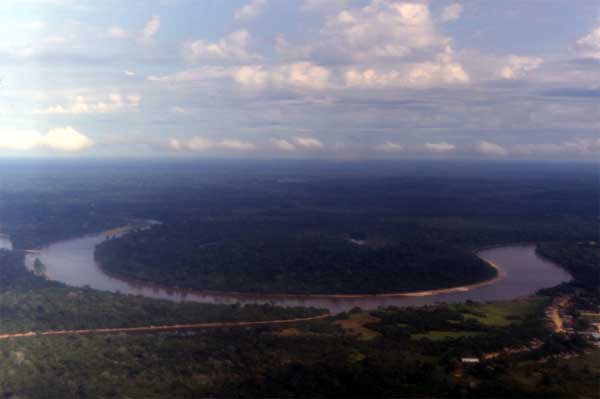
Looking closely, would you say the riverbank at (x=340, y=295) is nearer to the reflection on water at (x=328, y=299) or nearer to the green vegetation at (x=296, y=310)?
the reflection on water at (x=328, y=299)

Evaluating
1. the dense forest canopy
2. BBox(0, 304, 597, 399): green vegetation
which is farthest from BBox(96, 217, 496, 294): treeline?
BBox(0, 304, 597, 399): green vegetation

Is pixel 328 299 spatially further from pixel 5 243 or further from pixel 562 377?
pixel 5 243

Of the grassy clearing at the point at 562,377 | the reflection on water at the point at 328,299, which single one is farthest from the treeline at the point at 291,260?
the grassy clearing at the point at 562,377

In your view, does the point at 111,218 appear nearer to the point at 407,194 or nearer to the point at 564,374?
the point at 407,194

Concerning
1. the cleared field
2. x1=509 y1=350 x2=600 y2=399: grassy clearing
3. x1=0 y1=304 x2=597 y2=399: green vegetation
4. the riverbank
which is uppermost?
x1=509 y1=350 x2=600 y2=399: grassy clearing

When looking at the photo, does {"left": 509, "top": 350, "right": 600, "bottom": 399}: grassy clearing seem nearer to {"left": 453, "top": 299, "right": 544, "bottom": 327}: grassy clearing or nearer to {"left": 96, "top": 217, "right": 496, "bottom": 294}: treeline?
{"left": 453, "top": 299, "right": 544, "bottom": 327}: grassy clearing

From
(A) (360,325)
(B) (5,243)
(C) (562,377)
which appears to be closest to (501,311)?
(A) (360,325)
